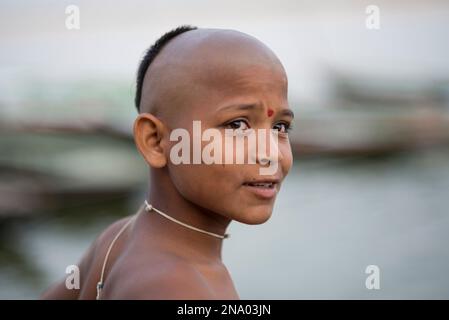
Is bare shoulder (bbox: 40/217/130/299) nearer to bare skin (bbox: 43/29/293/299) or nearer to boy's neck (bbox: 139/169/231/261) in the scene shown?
bare skin (bbox: 43/29/293/299)

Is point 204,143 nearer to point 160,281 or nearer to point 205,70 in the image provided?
point 205,70

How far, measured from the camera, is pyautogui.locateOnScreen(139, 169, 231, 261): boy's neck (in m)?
1.35

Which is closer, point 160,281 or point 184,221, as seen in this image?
point 160,281

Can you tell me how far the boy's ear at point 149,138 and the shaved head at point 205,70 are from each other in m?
0.03

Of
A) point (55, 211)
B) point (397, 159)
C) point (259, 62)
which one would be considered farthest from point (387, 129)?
point (259, 62)

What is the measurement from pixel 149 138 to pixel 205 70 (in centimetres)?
19

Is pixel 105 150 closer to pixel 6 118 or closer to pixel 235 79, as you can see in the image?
pixel 6 118

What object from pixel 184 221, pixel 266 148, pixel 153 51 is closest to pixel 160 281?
pixel 184 221

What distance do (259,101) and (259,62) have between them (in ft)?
0.27

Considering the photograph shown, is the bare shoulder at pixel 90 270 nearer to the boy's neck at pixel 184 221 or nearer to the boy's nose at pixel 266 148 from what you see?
the boy's neck at pixel 184 221

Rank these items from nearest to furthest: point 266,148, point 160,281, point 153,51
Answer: point 160,281, point 266,148, point 153,51

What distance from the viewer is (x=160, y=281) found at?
3.85ft

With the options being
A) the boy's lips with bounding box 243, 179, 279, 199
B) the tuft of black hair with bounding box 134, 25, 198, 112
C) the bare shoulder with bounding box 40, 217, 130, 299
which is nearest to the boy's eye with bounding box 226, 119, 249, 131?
the boy's lips with bounding box 243, 179, 279, 199

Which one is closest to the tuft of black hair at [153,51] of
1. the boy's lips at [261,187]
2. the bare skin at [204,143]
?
the bare skin at [204,143]
